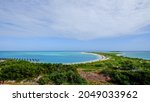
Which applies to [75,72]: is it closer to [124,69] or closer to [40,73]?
[40,73]

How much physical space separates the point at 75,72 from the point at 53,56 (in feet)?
2.27

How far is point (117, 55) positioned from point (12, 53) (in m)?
2.08

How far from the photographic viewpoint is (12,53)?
5453mm

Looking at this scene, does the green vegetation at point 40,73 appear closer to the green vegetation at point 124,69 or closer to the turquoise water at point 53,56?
the turquoise water at point 53,56

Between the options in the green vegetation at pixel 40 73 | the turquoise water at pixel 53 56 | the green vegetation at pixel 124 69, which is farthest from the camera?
the turquoise water at pixel 53 56

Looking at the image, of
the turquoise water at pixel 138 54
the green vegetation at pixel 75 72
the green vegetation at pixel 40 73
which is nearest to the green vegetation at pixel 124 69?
the green vegetation at pixel 75 72

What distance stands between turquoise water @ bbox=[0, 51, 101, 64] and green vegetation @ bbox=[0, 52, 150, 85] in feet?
0.47

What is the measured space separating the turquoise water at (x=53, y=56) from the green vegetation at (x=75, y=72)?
14 cm

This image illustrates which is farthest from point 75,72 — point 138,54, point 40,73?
point 138,54

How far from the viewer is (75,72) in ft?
16.5

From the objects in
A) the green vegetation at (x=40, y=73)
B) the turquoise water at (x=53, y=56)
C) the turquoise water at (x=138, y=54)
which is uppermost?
the turquoise water at (x=138, y=54)

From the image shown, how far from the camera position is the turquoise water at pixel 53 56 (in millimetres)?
5285

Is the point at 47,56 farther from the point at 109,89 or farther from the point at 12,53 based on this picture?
the point at 109,89

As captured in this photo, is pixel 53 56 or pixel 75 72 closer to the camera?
pixel 75 72
